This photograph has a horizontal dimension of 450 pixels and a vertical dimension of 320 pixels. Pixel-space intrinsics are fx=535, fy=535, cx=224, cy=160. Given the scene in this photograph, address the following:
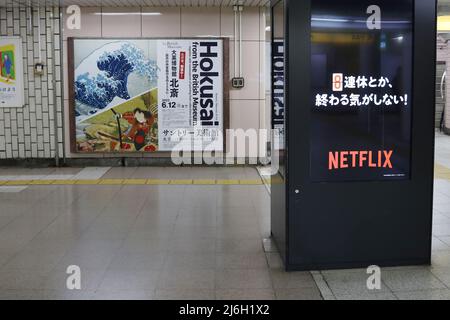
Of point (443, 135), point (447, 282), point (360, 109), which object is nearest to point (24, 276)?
point (360, 109)

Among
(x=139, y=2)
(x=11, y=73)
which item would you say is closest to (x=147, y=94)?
(x=139, y=2)

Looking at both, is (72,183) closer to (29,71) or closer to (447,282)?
(29,71)

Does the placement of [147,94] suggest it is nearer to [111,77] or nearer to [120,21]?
[111,77]

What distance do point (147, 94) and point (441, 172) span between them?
5317 millimetres

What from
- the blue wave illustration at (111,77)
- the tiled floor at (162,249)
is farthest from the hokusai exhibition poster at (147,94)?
the tiled floor at (162,249)

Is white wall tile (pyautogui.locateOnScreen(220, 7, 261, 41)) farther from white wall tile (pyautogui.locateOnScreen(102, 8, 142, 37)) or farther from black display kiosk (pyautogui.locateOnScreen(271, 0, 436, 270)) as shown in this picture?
black display kiosk (pyautogui.locateOnScreen(271, 0, 436, 270))

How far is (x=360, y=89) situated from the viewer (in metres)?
4.13

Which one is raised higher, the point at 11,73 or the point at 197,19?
the point at 197,19

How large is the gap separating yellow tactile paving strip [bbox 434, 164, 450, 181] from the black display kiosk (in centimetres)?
476

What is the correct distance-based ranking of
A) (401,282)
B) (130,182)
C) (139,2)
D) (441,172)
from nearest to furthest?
(401,282), (130,182), (139,2), (441,172)

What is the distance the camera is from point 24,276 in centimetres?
424

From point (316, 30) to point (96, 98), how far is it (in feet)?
20.6

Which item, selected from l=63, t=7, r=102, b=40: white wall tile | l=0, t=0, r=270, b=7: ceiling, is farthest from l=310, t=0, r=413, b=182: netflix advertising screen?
l=63, t=7, r=102, b=40: white wall tile

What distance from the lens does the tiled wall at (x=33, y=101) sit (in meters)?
9.52
